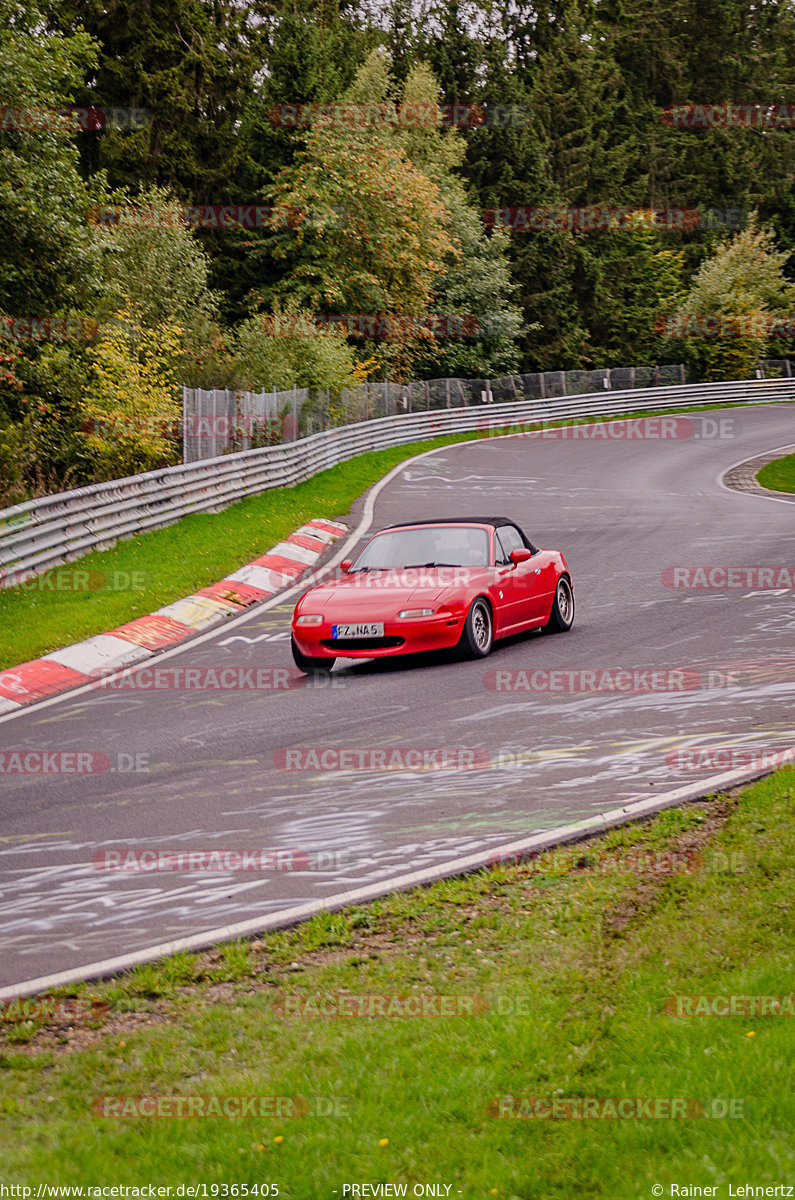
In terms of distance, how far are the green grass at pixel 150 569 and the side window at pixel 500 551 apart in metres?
4.49

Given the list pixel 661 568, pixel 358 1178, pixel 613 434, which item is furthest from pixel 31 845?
pixel 613 434

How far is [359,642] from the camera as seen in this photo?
11.8m

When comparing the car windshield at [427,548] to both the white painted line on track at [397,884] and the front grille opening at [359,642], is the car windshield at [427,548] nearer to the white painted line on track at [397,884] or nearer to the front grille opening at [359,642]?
the front grille opening at [359,642]

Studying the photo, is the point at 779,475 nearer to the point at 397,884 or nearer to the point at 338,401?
the point at 338,401

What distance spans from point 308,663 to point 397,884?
5.93 meters

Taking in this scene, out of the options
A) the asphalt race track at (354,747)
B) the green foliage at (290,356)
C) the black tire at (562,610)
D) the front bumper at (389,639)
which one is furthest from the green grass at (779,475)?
the front bumper at (389,639)

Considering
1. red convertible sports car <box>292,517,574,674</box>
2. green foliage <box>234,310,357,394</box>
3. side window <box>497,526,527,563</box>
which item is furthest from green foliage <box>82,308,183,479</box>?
side window <box>497,526,527,563</box>

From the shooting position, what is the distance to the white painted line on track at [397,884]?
17.7ft

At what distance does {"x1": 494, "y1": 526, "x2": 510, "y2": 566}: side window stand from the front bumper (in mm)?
1232

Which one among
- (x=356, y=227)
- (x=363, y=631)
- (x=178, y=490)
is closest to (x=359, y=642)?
(x=363, y=631)

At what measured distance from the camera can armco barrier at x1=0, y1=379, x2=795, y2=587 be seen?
664 inches

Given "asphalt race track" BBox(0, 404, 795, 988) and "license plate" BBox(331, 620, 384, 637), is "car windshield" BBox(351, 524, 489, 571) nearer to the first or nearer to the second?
"asphalt race track" BBox(0, 404, 795, 988)

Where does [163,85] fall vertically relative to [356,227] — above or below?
above

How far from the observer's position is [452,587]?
12086 mm
